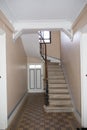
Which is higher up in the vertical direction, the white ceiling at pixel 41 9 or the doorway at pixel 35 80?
the white ceiling at pixel 41 9

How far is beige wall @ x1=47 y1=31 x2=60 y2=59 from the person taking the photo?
9.32 metres

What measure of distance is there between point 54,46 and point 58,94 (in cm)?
391

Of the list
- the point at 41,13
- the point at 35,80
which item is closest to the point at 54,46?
the point at 35,80

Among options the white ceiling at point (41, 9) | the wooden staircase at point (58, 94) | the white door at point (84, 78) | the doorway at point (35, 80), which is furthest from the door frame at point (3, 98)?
the doorway at point (35, 80)

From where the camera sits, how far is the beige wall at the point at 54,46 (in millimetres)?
9320

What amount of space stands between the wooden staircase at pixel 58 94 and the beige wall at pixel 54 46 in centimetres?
226

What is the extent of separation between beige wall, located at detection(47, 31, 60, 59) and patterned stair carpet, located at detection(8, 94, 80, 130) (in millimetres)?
4332

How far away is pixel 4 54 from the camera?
3857 millimetres

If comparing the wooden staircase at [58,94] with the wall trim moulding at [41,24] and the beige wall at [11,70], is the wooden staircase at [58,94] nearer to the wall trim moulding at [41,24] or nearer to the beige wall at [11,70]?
the beige wall at [11,70]

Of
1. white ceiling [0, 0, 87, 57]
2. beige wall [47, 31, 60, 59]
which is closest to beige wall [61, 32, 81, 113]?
white ceiling [0, 0, 87, 57]

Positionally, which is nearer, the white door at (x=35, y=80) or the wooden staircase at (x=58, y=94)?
the wooden staircase at (x=58, y=94)

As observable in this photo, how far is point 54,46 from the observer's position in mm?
9383

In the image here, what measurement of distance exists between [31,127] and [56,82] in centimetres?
271

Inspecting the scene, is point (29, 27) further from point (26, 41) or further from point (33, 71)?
point (33, 71)
